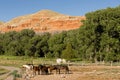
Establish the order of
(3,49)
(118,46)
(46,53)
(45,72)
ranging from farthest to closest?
(3,49), (46,53), (118,46), (45,72)

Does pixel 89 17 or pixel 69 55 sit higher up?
pixel 89 17

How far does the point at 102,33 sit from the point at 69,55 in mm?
9328

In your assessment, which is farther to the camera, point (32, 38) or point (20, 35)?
point (20, 35)

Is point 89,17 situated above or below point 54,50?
above

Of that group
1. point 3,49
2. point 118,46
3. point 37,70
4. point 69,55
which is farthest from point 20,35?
point 37,70

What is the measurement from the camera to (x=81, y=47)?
3487 inches

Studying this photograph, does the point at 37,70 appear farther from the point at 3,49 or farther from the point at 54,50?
the point at 3,49

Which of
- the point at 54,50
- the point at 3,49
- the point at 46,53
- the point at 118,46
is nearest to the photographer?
the point at 118,46

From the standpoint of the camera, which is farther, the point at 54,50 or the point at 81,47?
the point at 54,50

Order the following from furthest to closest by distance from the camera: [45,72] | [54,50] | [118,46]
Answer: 1. [54,50]
2. [118,46]
3. [45,72]

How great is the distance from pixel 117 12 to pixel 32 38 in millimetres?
39702

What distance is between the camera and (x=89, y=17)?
86.5m

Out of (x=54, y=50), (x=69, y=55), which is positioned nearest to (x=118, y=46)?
(x=69, y=55)

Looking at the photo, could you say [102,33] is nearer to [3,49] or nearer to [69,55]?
[69,55]
